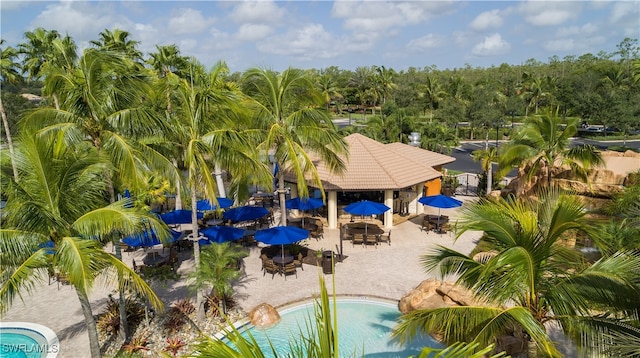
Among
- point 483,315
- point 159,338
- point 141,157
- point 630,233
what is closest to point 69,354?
point 159,338

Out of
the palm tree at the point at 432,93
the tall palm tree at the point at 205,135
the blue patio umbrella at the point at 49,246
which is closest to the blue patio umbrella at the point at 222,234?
the tall palm tree at the point at 205,135

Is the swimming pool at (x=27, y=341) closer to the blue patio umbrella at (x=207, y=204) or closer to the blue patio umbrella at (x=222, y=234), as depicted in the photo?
the blue patio umbrella at (x=222, y=234)

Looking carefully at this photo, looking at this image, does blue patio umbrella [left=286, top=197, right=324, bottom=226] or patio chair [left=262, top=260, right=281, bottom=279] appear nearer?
patio chair [left=262, top=260, right=281, bottom=279]

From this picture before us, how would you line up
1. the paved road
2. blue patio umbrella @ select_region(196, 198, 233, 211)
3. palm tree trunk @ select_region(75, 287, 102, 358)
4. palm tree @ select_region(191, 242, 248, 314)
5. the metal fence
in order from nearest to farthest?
palm tree trunk @ select_region(75, 287, 102, 358) < palm tree @ select_region(191, 242, 248, 314) < blue patio umbrella @ select_region(196, 198, 233, 211) < the metal fence < the paved road

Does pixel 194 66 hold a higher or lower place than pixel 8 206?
higher

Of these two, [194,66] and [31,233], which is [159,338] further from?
[194,66]

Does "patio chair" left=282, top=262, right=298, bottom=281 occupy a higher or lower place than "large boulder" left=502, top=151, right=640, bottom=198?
lower

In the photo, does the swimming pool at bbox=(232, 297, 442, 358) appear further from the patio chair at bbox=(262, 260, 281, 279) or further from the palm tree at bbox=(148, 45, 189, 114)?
the palm tree at bbox=(148, 45, 189, 114)

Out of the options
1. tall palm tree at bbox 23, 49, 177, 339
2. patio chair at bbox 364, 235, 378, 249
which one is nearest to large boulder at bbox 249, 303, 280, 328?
tall palm tree at bbox 23, 49, 177, 339
